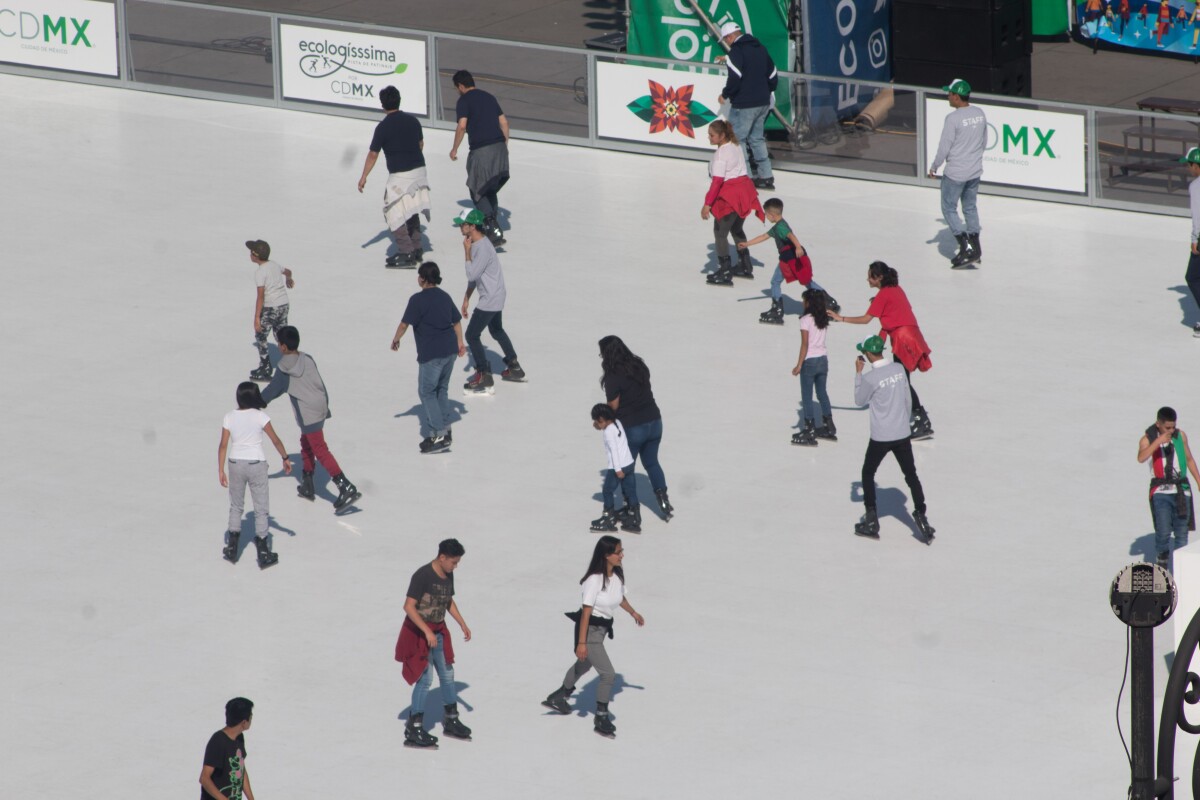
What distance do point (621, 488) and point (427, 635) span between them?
3.18 metres

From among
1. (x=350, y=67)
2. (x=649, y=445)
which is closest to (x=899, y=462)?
(x=649, y=445)

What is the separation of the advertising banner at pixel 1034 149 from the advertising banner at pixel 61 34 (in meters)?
10.8

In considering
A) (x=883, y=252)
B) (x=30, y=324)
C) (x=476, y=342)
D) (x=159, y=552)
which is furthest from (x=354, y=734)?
(x=883, y=252)

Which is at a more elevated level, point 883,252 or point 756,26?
point 756,26

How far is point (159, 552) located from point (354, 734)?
302 centimetres

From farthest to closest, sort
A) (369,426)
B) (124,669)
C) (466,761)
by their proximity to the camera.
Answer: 1. (369,426)
2. (124,669)
3. (466,761)

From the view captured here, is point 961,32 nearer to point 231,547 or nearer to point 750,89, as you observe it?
point 750,89

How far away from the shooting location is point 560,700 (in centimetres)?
1236

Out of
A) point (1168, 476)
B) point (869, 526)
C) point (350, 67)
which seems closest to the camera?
point (1168, 476)

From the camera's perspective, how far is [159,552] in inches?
573

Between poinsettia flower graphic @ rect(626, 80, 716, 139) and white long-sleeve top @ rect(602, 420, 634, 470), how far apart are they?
892cm

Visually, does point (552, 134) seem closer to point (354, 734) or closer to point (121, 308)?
point (121, 308)

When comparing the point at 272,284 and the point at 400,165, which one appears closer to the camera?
the point at 272,284

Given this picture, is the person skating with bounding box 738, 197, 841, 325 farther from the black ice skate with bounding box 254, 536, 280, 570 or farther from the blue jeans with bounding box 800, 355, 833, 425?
the black ice skate with bounding box 254, 536, 280, 570
